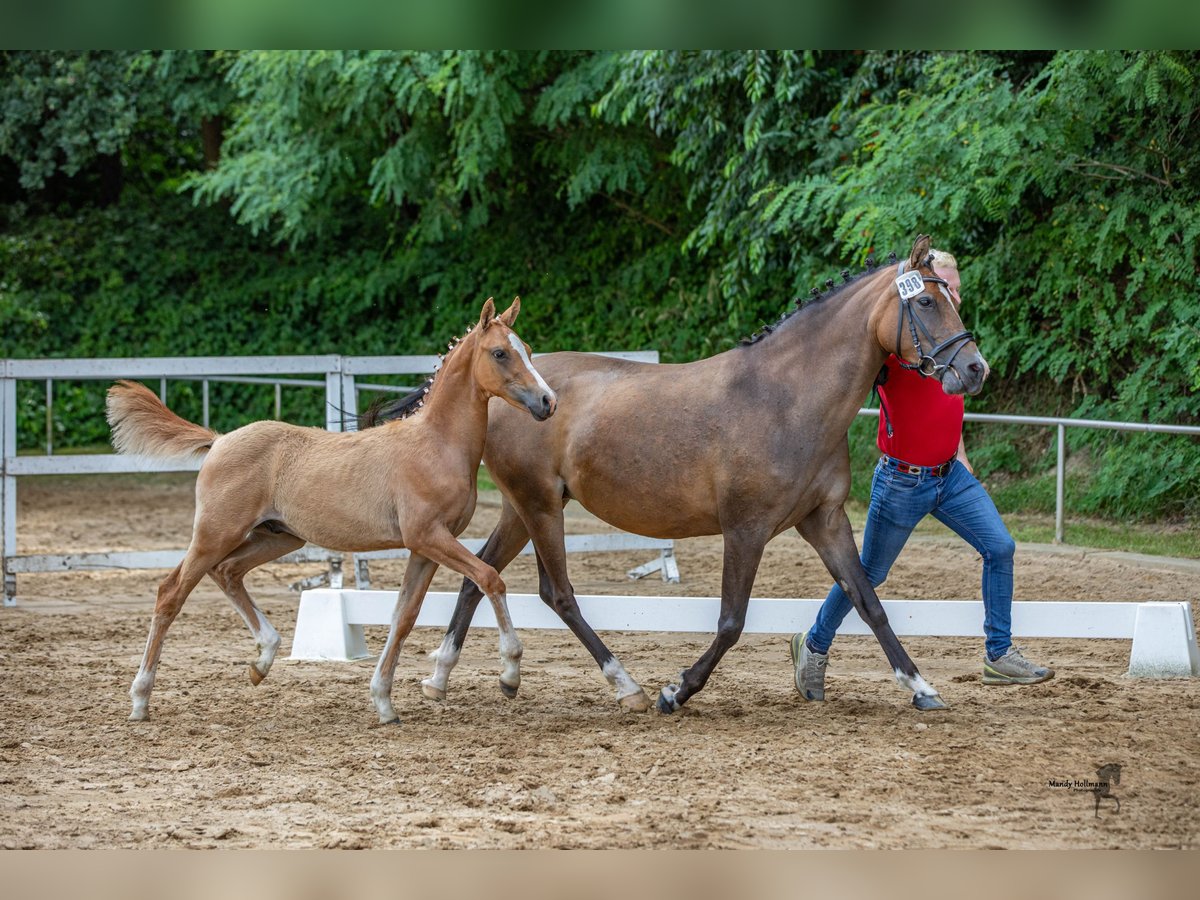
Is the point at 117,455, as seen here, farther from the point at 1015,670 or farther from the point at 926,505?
the point at 1015,670

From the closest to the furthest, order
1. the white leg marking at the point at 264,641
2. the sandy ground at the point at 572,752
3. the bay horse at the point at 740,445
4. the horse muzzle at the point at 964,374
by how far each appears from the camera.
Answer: the sandy ground at the point at 572,752
the horse muzzle at the point at 964,374
the bay horse at the point at 740,445
the white leg marking at the point at 264,641

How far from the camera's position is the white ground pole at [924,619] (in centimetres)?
620

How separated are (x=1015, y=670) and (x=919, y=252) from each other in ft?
6.63

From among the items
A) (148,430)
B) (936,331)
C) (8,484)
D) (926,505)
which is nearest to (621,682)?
(926,505)

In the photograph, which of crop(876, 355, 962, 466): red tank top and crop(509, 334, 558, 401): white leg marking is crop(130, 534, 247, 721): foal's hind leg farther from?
crop(876, 355, 962, 466): red tank top

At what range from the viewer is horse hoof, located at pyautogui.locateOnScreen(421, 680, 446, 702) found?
6.14 m

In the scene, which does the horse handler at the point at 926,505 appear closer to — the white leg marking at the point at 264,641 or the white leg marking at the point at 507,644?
the white leg marking at the point at 507,644

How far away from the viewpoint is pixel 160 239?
2227cm

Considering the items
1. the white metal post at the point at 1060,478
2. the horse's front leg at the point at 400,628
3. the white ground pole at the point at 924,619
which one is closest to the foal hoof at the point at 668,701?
the white ground pole at the point at 924,619

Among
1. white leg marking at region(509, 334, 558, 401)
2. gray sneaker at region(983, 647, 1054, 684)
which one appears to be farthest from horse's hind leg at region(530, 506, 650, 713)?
gray sneaker at region(983, 647, 1054, 684)

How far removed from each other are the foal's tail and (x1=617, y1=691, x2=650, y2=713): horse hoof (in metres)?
2.31

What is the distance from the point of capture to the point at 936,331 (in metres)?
5.39

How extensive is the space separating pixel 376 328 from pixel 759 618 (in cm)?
1619

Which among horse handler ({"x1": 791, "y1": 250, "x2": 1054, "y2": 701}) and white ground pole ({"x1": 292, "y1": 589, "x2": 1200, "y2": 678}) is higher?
horse handler ({"x1": 791, "y1": 250, "x2": 1054, "y2": 701})
